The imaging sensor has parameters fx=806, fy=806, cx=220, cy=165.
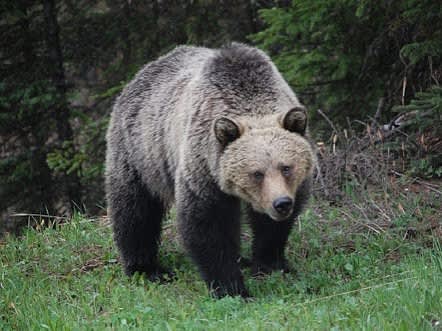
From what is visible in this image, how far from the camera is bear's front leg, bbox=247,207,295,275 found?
6762mm

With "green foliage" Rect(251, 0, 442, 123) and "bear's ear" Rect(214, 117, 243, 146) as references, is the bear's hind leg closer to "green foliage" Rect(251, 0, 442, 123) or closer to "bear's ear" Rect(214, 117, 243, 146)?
"bear's ear" Rect(214, 117, 243, 146)

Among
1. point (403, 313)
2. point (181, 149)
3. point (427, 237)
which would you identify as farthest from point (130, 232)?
point (403, 313)

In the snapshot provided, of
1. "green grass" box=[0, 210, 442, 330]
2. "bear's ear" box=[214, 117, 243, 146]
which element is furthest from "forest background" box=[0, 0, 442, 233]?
"bear's ear" box=[214, 117, 243, 146]

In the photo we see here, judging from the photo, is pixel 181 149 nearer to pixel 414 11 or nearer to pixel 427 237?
pixel 427 237

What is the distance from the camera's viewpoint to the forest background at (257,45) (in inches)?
345

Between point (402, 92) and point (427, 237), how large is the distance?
2653 millimetres

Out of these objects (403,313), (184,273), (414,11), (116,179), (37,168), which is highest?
(414,11)

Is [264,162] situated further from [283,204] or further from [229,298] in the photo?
[229,298]

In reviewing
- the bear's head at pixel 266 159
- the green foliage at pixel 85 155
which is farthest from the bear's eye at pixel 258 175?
the green foliage at pixel 85 155

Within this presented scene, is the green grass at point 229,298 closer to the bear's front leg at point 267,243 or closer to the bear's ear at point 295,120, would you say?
the bear's front leg at point 267,243

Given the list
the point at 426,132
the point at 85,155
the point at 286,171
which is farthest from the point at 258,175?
the point at 85,155

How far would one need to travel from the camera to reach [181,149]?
652 cm

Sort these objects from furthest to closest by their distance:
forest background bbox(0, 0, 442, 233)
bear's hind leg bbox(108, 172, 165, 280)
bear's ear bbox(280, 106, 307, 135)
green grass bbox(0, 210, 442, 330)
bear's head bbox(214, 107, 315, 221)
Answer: forest background bbox(0, 0, 442, 233) → bear's hind leg bbox(108, 172, 165, 280) → bear's ear bbox(280, 106, 307, 135) → bear's head bbox(214, 107, 315, 221) → green grass bbox(0, 210, 442, 330)

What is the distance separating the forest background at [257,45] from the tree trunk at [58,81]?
0.02 meters
